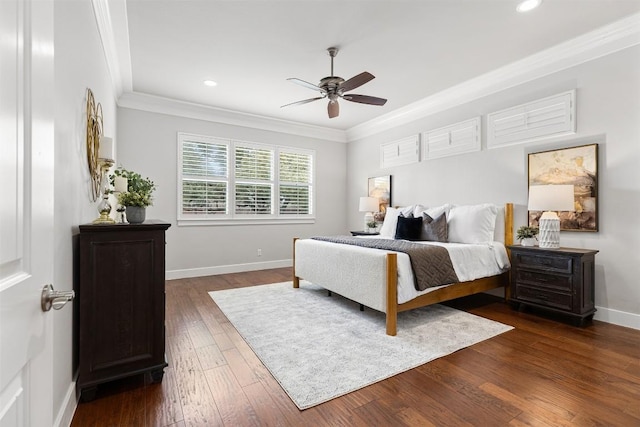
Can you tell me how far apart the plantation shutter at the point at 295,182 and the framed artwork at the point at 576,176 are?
13.0 feet

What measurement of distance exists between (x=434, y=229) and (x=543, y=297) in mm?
1343

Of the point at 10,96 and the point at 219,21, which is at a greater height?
the point at 219,21

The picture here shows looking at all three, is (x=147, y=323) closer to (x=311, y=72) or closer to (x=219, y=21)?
(x=219, y=21)

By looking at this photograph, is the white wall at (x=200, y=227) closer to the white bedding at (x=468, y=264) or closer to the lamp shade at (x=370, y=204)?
the lamp shade at (x=370, y=204)

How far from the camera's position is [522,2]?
8.45 feet

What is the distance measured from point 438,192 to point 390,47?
2.33 m

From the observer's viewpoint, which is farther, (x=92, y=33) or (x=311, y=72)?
(x=311, y=72)

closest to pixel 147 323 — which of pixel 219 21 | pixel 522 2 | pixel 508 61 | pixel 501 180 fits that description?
pixel 219 21

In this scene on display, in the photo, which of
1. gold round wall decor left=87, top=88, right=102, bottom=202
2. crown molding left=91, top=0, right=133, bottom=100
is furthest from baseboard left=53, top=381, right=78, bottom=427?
crown molding left=91, top=0, right=133, bottom=100

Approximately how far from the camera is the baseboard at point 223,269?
496 cm

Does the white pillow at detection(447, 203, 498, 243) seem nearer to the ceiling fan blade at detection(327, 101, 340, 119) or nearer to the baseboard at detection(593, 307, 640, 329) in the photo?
the baseboard at detection(593, 307, 640, 329)

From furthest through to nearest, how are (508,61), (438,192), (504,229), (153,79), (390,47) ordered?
1. (438,192)
2. (153,79)
3. (504,229)
4. (508,61)
5. (390,47)

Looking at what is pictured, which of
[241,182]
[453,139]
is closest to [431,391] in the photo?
[453,139]

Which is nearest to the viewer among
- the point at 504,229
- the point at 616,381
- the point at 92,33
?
the point at 616,381
